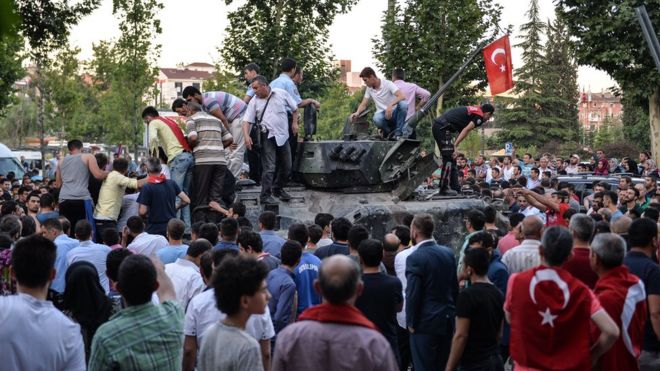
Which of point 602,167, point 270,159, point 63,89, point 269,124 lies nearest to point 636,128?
point 63,89

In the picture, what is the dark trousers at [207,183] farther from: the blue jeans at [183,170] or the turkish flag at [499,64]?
the turkish flag at [499,64]

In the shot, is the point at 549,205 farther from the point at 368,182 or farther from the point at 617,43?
the point at 617,43

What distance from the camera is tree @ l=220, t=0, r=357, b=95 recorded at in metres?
30.8

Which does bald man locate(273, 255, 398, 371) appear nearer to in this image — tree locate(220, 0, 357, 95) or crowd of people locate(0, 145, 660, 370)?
crowd of people locate(0, 145, 660, 370)

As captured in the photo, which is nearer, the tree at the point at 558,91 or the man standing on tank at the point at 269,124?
the man standing on tank at the point at 269,124

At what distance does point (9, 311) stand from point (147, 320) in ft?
2.34

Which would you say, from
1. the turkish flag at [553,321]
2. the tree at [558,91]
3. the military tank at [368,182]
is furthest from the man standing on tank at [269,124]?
the tree at [558,91]

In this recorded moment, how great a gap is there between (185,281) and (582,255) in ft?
10.2

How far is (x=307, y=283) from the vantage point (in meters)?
8.88

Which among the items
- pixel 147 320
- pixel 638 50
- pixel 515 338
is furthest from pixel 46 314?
pixel 638 50

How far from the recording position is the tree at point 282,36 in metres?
30.8

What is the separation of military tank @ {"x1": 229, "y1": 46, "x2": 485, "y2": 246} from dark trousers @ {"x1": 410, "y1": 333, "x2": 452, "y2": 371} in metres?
6.29

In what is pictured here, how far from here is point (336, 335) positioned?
509 cm

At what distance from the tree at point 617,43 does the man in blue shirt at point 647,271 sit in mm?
20352
